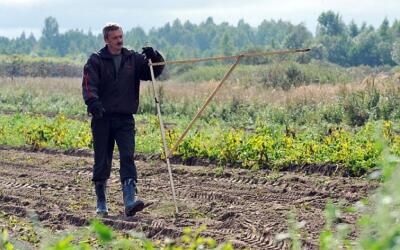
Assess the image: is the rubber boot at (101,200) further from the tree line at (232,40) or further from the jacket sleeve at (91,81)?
the tree line at (232,40)

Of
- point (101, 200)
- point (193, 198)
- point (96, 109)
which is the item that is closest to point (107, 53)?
point (96, 109)

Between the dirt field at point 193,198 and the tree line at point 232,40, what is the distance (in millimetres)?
60121

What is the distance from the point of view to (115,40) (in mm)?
9898

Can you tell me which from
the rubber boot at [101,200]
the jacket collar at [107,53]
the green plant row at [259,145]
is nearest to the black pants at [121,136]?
the rubber boot at [101,200]

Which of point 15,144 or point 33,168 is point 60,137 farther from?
point 33,168

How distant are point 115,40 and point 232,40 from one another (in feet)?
457

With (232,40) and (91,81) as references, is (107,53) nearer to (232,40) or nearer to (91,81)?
(91,81)

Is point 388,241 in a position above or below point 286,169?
above

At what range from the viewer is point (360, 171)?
39.2 ft

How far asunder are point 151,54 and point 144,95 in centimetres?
1630

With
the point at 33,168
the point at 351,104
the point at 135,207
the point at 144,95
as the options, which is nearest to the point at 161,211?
the point at 135,207

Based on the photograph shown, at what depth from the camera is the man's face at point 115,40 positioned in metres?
9.88

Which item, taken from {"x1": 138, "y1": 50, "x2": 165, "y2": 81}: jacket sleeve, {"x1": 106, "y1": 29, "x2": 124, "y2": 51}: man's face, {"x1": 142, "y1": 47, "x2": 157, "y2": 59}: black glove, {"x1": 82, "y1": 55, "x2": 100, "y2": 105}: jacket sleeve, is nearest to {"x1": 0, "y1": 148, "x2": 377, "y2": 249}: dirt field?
{"x1": 82, "y1": 55, "x2": 100, "y2": 105}: jacket sleeve

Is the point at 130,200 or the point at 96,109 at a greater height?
the point at 96,109
